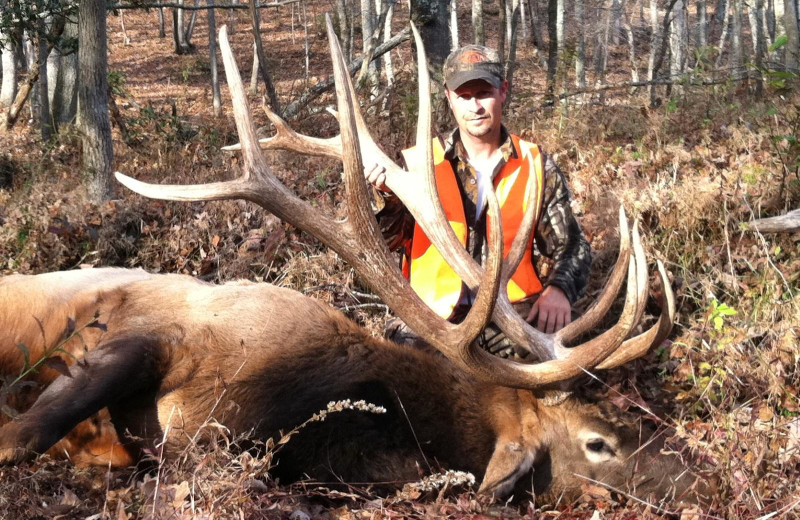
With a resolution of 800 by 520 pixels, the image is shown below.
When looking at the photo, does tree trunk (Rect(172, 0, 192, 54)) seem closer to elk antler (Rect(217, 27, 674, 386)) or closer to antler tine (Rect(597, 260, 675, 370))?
elk antler (Rect(217, 27, 674, 386))

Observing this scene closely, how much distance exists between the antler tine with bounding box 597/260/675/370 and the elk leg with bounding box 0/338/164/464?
216 cm

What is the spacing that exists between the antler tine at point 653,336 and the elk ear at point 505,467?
574 millimetres

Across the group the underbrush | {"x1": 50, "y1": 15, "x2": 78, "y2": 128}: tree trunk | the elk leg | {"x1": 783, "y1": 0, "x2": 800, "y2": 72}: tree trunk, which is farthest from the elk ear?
{"x1": 50, "y1": 15, "x2": 78, "y2": 128}: tree trunk

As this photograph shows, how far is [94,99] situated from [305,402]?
4799 mm

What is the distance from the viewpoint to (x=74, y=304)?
428 centimetres

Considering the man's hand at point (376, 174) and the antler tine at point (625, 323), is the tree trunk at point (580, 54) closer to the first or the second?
the man's hand at point (376, 174)

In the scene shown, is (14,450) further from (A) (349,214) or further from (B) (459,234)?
(B) (459,234)

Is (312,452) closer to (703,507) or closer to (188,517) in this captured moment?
(188,517)

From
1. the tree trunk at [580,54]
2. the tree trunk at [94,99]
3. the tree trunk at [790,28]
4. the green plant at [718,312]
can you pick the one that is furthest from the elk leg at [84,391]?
the tree trunk at [580,54]

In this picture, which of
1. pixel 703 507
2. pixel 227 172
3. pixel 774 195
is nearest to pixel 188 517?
pixel 703 507

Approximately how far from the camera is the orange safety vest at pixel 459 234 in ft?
15.5

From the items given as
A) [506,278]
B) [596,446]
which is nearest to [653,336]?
[596,446]

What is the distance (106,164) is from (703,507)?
5.96m

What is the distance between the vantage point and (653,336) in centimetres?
345
